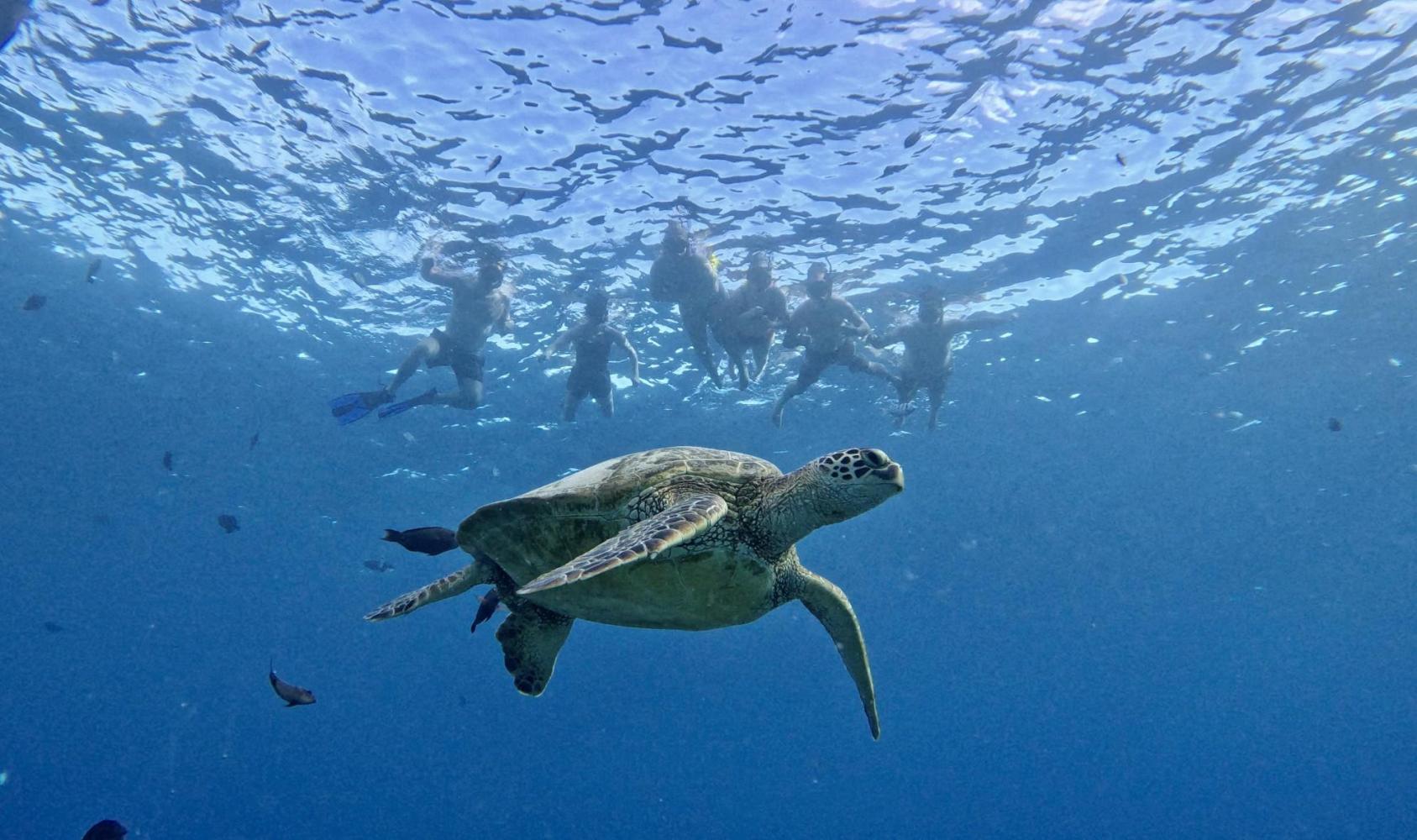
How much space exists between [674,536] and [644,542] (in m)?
0.16

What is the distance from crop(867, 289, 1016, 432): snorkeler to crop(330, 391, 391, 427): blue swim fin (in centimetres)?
1217

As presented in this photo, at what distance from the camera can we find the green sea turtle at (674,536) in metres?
3.76

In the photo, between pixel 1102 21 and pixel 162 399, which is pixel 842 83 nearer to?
pixel 1102 21

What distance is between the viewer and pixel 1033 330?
20.1m

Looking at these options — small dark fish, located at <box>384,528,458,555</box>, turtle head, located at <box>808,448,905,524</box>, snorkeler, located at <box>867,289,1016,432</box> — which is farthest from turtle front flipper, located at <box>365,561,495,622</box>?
snorkeler, located at <box>867,289,1016,432</box>

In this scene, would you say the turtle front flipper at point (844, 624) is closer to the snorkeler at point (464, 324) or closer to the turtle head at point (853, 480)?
the turtle head at point (853, 480)

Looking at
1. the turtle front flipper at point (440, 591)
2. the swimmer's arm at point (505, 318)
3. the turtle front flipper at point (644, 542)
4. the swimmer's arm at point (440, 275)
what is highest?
the turtle front flipper at point (644, 542)

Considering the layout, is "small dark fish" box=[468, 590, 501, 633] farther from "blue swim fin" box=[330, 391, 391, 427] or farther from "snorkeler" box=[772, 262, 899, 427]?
"snorkeler" box=[772, 262, 899, 427]

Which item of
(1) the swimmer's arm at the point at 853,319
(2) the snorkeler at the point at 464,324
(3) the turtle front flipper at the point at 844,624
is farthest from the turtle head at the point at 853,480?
(2) the snorkeler at the point at 464,324

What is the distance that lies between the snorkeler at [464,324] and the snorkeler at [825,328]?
726cm

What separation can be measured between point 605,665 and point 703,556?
267 feet

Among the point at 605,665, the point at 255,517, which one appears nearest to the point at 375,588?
the point at 255,517

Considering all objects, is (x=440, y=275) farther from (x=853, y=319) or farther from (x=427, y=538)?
(x=427, y=538)

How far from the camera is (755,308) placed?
49.4ft
